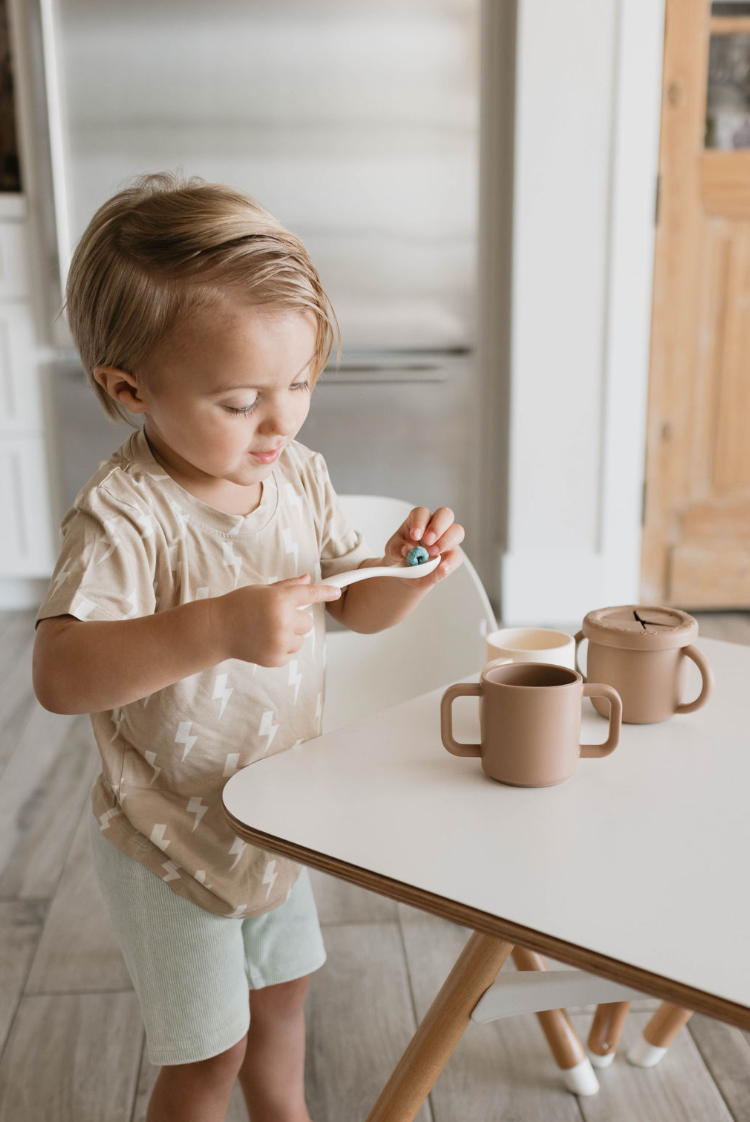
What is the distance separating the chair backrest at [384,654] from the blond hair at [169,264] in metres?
0.46

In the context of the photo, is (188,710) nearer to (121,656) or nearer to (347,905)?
(121,656)

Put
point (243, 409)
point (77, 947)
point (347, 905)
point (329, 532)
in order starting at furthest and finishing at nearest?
point (347, 905) → point (77, 947) → point (329, 532) → point (243, 409)

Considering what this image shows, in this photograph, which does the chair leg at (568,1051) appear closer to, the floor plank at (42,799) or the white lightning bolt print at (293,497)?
the white lightning bolt print at (293,497)

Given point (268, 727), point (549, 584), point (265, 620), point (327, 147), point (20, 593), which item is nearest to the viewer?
point (265, 620)

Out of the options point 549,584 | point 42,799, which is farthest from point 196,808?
point 549,584

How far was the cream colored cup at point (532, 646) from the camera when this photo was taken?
694 mm

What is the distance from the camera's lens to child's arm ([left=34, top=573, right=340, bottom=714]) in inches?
22.7

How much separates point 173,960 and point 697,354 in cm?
246

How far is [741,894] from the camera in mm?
479

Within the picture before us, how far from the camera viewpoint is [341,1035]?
1.18 metres

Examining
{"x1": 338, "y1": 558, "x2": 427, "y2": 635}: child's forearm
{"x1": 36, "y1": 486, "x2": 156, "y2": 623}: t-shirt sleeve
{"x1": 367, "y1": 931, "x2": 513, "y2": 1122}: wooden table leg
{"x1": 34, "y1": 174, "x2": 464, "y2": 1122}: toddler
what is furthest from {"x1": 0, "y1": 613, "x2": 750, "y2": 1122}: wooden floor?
{"x1": 36, "y1": 486, "x2": 156, "y2": 623}: t-shirt sleeve

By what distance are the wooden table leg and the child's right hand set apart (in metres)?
0.26

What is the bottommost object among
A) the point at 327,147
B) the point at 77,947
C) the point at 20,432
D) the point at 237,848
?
the point at 77,947

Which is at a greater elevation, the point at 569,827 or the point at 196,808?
the point at 569,827
